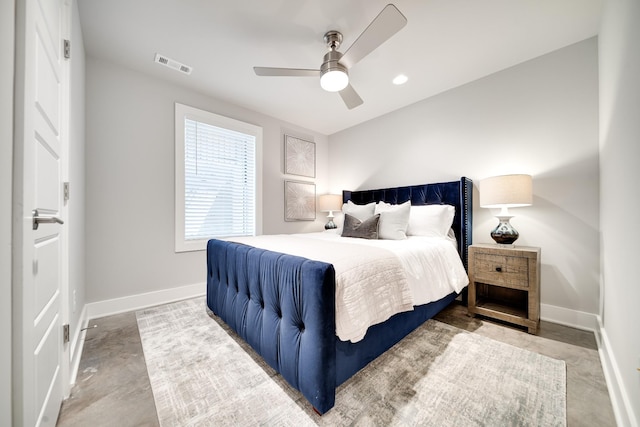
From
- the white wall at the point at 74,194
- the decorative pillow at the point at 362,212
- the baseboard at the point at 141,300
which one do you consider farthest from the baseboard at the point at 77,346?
the decorative pillow at the point at 362,212

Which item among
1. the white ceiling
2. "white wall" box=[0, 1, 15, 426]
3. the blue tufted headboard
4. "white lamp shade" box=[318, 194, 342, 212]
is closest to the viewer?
"white wall" box=[0, 1, 15, 426]

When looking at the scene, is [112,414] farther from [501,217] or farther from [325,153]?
A: [325,153]

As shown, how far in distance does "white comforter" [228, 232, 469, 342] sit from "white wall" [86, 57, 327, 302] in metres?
1.90

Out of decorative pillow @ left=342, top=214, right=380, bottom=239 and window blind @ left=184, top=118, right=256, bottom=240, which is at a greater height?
window blind @ left=184, top=118, right=256, bottom=240

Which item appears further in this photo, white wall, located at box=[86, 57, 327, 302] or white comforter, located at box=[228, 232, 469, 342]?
white wall, located at box=[86, 57, 327, 302]

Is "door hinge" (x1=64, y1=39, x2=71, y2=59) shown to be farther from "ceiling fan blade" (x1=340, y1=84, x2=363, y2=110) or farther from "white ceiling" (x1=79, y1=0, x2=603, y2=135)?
"ceiling fan blade" (x1=340, y1=84, x2=363, y2=110)

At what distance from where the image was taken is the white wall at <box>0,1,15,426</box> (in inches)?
26.3

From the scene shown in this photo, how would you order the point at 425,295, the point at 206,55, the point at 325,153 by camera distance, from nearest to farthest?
the point at 425,295
the point at 206,55
the point at 325,153

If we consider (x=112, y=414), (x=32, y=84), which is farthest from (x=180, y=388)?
(x=32, y=84)

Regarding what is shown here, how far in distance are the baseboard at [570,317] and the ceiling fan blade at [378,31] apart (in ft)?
9.42

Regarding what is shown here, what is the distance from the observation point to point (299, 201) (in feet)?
13.4

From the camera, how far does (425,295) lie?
1.74 meters

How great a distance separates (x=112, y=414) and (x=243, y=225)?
2.50 m

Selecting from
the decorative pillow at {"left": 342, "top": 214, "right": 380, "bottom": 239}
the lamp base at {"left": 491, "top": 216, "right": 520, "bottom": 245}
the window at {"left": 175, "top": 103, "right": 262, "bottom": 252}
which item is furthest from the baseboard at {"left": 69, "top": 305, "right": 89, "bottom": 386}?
the lamp base at {"left": 491, "top": 216, "right": 520, "bottom": 245}
